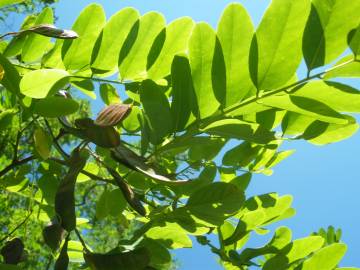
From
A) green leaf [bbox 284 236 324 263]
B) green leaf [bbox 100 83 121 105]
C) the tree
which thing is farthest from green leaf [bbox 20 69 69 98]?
green leaf [bbox 284 236 324 263]

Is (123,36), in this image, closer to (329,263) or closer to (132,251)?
(132,251)

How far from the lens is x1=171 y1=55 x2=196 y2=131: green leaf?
590mm

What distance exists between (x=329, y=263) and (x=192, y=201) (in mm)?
270

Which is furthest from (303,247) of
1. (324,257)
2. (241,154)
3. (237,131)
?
(237,131)

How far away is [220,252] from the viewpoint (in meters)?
0.82

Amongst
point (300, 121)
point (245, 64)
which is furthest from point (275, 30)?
point (300, 121)

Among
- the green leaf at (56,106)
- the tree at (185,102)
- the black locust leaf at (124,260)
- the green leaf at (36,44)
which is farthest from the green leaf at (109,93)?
the black locust leaf at (124,260)

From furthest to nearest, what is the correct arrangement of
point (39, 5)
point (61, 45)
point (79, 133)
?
point (39, 5)
point (61, 45)
point (79, 133)

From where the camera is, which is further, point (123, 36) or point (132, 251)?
point (123, 36)

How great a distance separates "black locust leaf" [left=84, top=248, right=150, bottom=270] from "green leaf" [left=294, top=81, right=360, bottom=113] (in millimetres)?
258

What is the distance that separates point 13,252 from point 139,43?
352 millimetres

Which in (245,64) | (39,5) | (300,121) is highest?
(245,64)

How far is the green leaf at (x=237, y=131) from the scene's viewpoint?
591 millimetres

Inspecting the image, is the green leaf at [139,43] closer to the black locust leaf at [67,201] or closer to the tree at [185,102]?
the tree at [185,102]
